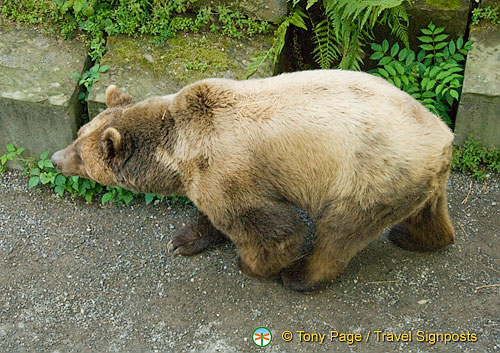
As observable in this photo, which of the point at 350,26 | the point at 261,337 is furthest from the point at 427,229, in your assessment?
the point at 350,26

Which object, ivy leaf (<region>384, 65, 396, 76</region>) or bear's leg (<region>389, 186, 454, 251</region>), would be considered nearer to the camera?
bear's leg (<region>389, 186, 454, 251</region>)

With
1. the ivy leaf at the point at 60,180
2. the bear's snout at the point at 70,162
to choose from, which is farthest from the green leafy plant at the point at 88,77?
the bear's snout at the point at 70,162

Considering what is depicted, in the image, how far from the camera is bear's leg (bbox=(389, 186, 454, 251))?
459 centimetres

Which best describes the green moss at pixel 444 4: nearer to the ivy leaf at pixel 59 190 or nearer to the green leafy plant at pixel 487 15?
the green leafy plant at pixel 487 15

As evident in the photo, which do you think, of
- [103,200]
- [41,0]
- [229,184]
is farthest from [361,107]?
[41,0]

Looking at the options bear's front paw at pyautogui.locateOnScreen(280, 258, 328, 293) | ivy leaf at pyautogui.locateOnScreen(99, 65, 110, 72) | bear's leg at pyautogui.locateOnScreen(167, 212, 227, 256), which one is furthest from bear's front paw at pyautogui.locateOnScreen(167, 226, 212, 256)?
ivy leaf at pyautogui.locateOnScreen(99, 65, 110, 72)

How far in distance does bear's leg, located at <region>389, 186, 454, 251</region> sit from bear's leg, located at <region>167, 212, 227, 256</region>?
154 centimetres

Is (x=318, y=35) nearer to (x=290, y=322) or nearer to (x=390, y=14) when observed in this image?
(x=390, y=14)

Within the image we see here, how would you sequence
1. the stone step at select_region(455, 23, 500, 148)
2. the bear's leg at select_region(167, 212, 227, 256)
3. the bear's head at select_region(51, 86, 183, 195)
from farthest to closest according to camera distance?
the stone step at select_region(455, 23, 500, 148)
the bear's leg at select_region(167, 212, 227, 256)
the bear's head at select_region(51, 86, 183, 195)

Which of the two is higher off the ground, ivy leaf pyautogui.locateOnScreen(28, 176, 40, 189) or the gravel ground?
ivy leaf pyautogui.locateOnScreen(28, 176, 40, 189)

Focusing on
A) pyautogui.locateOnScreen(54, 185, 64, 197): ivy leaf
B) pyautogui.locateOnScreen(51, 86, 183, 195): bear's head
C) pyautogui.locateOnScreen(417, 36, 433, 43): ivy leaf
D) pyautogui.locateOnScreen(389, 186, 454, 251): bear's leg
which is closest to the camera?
pyautogui.locateOnScreen(51, 86, 183, 195): bear's head

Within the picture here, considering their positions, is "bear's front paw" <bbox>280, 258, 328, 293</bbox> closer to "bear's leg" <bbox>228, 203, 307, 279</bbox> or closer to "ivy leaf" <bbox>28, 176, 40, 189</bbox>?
"bear's leg" <bbox>228, 203, 307, 279</bbox>

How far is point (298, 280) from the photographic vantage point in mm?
4711

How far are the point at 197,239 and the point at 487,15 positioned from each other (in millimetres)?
3584
